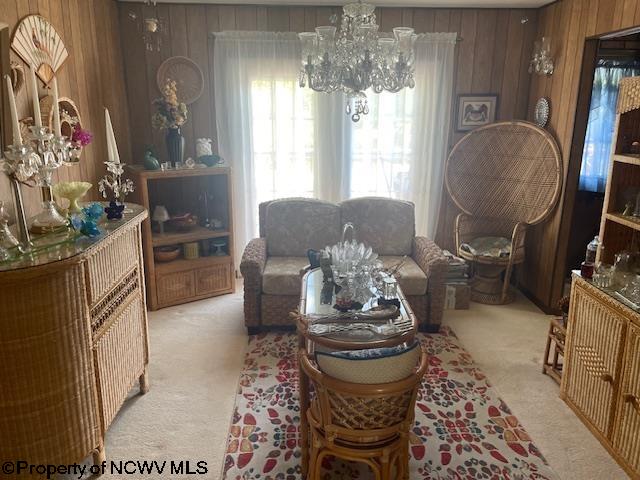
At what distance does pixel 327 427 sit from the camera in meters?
1.88

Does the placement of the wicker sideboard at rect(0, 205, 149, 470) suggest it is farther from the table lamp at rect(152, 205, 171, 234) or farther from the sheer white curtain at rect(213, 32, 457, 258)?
the sheer white curtain at rect(213, 32, 457, 258)

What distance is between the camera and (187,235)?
13.6ft

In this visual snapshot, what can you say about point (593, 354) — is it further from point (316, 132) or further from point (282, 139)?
point (282, 139)

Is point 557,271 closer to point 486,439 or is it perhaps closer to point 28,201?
point 486,439

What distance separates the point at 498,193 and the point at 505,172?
0.20m

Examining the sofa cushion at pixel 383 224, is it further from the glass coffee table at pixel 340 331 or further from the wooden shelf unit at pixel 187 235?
the glass coffee table at pixel 340 331

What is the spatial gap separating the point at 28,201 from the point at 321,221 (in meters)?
2.22

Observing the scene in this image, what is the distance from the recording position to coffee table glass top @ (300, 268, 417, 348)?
2.31 metres

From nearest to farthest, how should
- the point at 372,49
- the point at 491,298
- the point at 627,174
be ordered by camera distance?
the point at 372,49, the point at 627,174, the point at 491,298

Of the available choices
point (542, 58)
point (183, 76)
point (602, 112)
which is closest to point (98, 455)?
point (183, 76)

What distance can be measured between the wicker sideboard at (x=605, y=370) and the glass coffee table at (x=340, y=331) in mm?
950

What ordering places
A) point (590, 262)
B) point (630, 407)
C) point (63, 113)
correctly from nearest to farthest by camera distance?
point (630, 407), point (590, 262), point (63, 113)

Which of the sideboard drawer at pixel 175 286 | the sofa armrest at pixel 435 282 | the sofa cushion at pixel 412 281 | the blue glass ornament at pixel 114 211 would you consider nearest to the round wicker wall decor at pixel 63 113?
the blue glass ornament at pixel 114 211

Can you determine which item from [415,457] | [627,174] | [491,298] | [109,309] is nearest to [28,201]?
[109,309]
